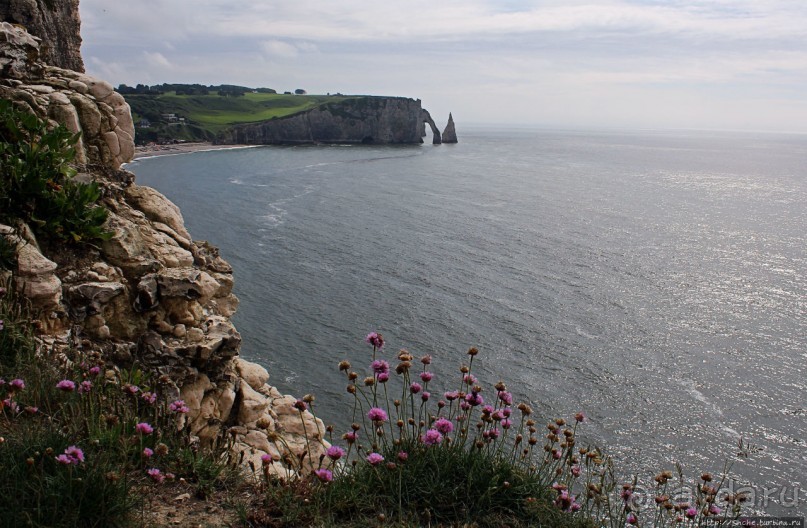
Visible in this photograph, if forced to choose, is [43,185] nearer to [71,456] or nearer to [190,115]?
[71,456]

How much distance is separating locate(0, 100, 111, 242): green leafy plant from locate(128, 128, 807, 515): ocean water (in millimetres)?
15238

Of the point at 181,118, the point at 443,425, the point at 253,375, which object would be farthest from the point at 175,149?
the point at 443,425

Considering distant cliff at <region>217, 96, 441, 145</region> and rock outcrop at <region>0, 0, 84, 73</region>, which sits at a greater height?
distant cliff at <region>217, 96, 441, 145</region>

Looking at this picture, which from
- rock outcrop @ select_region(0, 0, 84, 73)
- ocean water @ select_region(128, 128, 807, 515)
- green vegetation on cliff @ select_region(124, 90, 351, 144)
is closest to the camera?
rock outcrop @ select_region(0, 0, 84, 73)

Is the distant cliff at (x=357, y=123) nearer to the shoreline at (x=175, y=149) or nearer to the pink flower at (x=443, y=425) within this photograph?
the shoreline at (x=175, y=149)

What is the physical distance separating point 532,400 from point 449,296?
13372 millimetres

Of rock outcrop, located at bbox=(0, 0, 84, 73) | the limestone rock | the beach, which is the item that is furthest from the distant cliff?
the limestone rock

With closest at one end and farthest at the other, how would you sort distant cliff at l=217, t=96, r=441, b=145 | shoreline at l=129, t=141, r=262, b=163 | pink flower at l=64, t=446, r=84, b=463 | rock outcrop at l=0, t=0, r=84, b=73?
pink flower at l=64, t=446, r=84, b=463 → rock outcrop at l=0, t=0, r=84, b=73 → shoreline at l=129, t=141, r=262, b=163 → distant cliff at l=217, t=96, r=441, b=145

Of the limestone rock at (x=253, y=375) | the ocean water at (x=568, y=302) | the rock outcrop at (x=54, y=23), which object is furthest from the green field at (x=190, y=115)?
the limestone rock at (x=253, y=375)

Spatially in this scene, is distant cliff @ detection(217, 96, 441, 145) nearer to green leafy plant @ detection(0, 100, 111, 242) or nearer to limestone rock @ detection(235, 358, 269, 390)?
limestone rock @ detection(235, 358, 269, 390)

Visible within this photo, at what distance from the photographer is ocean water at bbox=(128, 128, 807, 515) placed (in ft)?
85.6

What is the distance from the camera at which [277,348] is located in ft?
103

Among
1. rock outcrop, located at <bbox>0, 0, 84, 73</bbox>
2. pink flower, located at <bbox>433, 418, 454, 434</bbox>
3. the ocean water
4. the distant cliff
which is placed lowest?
the ocean water

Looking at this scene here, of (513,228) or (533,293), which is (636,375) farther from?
(513,228)
